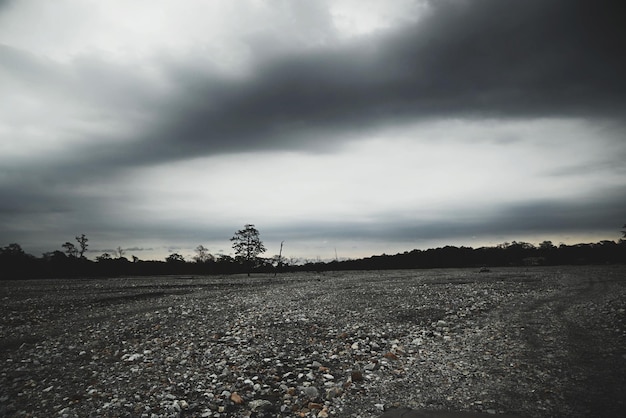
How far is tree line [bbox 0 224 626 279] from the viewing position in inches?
2884

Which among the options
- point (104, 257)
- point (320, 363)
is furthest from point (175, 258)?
point (320, 363)

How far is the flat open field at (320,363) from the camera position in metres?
7.80

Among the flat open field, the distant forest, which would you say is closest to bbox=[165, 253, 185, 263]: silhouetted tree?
the distant forest

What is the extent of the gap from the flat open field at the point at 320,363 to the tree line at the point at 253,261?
193 feet

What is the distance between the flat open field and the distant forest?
60030mm

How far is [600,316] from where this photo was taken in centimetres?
1522

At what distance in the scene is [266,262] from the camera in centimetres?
7756

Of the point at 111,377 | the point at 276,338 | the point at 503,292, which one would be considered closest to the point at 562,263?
the point at 503,292

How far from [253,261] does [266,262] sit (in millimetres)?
4539

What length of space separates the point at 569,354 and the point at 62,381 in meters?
15.9

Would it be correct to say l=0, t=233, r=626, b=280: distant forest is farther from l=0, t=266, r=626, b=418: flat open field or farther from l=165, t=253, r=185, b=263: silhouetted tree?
l=0, t=266, r=626, b=418: flat open field

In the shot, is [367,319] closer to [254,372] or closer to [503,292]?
[254,372]

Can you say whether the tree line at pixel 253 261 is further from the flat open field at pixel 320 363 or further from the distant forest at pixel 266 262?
the flat open field at pixel 320 363

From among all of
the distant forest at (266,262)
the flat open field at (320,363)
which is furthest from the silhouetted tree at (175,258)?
the flat open field at (320,363)
